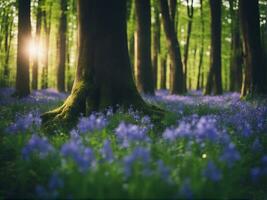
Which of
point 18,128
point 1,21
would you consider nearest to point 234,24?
point 1,21

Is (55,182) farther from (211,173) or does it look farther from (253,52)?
(253,52)

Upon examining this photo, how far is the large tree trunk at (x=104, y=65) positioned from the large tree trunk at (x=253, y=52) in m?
6.42

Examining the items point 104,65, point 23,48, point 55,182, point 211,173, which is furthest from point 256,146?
point 23,48

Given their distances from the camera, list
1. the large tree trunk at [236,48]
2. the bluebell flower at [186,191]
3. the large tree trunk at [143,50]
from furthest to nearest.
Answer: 1. the large tree trunk at [236,48]
2. the large tree trunk at [143,50]
3. the bluebell flower at [186,191]

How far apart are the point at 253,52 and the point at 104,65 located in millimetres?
7324

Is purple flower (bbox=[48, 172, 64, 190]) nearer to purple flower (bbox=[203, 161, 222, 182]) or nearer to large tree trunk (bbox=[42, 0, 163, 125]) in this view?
purple flower (bbox=[203, 161, 222, 182])

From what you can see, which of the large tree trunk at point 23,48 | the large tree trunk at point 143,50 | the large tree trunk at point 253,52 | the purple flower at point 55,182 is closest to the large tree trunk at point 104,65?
the purple flower at point 55,182

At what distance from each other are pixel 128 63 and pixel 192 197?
6477mm

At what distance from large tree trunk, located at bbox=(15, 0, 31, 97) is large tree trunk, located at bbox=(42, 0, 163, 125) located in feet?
27.1

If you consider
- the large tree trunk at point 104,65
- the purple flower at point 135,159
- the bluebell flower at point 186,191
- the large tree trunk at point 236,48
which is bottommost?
the bluebell flower at point 186,191

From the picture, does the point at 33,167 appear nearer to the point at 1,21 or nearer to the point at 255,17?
the point at 255,17

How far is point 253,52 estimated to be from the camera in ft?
47.8

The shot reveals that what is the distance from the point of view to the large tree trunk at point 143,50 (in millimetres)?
18172

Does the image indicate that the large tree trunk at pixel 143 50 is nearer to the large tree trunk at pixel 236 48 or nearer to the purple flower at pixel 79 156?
the large tree trunk at pixel 236 48
